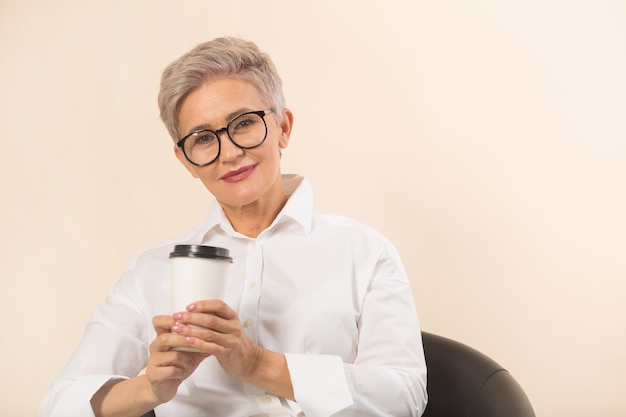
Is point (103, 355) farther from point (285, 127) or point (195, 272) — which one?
point (285, 127)

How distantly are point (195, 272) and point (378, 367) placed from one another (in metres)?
0.49

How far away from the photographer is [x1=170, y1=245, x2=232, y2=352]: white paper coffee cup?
130 cm

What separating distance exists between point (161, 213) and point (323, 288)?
148 cm

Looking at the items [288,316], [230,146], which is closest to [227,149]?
[230,146]

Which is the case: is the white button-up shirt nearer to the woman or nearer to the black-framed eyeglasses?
the woman

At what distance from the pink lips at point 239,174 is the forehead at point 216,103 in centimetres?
11

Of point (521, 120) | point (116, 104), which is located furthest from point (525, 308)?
point (116, 104)

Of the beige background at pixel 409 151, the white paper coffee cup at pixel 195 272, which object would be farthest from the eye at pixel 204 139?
the beige background at pixel 409 151

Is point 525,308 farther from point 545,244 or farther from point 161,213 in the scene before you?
point 161,213

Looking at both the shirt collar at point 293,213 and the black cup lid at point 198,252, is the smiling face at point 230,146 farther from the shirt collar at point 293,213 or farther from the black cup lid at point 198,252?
the black cup lid at point 198,252

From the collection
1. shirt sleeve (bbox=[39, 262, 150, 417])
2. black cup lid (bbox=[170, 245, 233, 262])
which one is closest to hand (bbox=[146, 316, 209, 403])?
black cup lid (bbox=[170, 245, 233, 262])

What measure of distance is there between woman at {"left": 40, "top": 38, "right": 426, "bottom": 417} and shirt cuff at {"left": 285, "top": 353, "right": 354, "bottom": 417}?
0.02 metres

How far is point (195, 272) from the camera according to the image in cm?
130

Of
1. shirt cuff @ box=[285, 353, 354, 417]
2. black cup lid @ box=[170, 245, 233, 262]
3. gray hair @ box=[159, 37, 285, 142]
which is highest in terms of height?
gray hair @ box=[159, 37, 285, 142]
